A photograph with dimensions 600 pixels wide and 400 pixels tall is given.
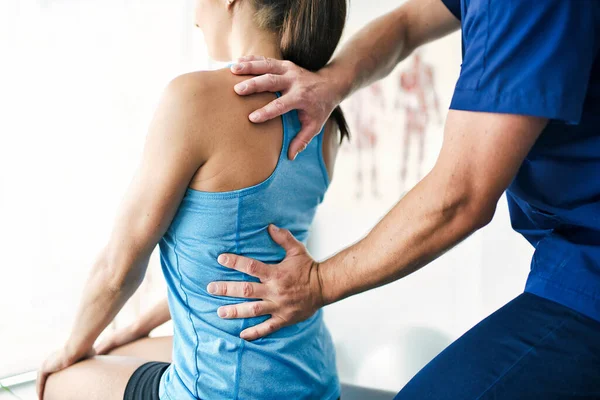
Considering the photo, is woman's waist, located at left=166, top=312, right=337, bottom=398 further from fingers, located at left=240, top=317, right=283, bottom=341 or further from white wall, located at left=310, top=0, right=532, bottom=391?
white wall, located at left=310, top=0, right=532, bottom=391

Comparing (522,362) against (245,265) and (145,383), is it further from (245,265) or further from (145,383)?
(145,383)

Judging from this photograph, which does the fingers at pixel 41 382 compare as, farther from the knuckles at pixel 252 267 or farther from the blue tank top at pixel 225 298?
the knuckles at pixel 252 267

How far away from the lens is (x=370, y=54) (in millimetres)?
1417

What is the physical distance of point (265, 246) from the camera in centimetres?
112

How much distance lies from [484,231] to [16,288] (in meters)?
1.78

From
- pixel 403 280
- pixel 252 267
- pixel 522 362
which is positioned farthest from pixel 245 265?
pixel 403 280

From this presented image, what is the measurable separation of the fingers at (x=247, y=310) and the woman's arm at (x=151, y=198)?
189 mm

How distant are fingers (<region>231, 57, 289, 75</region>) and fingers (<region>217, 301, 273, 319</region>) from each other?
427 mm

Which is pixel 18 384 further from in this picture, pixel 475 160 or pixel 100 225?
pixel 475 160

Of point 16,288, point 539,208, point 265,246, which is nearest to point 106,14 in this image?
point 16,288

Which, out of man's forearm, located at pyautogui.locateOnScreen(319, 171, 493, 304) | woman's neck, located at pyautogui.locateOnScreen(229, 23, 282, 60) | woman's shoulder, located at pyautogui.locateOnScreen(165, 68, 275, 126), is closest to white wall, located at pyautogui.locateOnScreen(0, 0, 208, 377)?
woman's neck, located at pyautogui.locateOnScreen(229, 23, 282, 60)

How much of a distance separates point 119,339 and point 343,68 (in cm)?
92

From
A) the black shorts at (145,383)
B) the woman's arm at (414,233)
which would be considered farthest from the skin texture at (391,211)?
the black shorts at (145,383)

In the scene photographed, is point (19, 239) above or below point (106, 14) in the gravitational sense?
below
